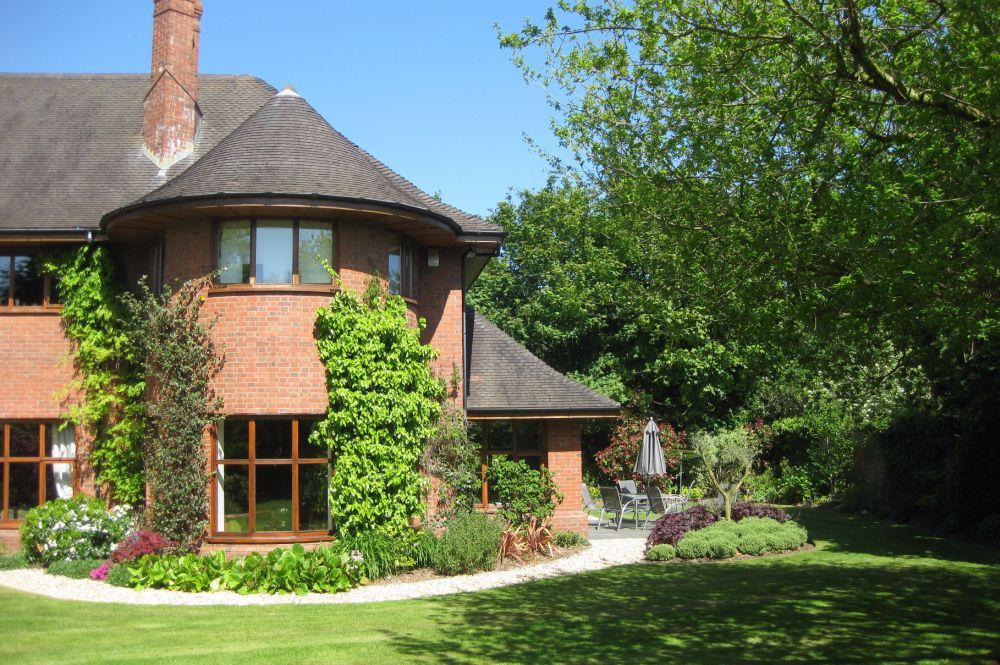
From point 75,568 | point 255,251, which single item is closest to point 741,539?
point 255,251

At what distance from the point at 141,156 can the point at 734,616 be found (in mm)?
13668

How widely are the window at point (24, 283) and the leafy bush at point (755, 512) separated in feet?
43.1

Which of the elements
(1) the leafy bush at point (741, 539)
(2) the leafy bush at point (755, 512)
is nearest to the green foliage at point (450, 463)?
(1) the leafy bush at point (741, 539)

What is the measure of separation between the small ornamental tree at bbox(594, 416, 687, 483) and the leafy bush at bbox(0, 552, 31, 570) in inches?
621

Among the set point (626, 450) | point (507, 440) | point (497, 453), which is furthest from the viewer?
point (626, 450)

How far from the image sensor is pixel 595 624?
34.1 feet

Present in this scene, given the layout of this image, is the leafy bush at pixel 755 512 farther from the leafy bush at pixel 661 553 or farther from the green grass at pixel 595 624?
the green grass at pixel 595 624

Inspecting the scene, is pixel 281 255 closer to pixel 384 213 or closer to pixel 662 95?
pixel 384 213

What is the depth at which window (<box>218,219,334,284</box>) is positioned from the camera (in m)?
13.8

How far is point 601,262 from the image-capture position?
100 ft

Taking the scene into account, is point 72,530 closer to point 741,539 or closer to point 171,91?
point 171,91

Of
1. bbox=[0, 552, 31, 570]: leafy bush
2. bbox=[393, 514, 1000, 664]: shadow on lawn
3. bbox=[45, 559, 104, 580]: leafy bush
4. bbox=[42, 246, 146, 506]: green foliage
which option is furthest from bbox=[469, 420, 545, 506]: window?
bbox=[0, 552, 31, 570]: leafy bush

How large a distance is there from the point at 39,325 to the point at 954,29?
1454cm

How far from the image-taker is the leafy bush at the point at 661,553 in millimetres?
15506
